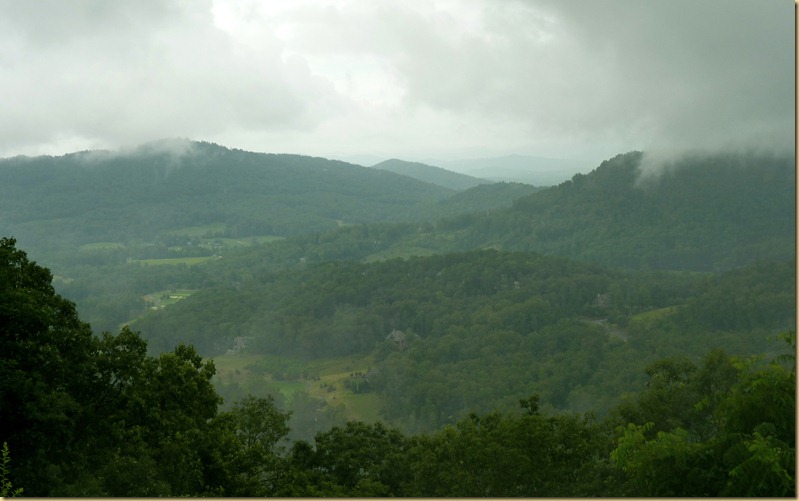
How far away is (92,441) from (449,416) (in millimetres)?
39034

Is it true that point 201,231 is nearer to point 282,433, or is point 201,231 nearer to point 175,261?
point 175,261

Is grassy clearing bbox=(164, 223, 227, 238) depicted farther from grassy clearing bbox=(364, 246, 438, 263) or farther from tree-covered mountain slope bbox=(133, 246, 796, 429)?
tree-covered mountain slope bbox=(133, 246, 796, 429)

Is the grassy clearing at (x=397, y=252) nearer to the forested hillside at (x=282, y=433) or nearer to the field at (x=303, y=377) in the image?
the field at (x=303, y=377)

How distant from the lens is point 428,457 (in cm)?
1362

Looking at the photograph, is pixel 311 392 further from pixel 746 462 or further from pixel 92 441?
pixel 746 462

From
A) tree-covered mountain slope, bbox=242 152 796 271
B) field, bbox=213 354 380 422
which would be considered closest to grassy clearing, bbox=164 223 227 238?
tree-covered mountain slope, bbox=242 152 796 271

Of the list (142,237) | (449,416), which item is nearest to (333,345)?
(449,416)

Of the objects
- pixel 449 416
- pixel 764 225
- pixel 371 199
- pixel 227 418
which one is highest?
pixel 371 199

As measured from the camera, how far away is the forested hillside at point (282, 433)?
8320mm

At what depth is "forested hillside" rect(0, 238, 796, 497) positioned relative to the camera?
8.32 metres

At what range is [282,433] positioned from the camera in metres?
16.2

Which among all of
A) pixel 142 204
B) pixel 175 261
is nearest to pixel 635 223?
pixel 175 261

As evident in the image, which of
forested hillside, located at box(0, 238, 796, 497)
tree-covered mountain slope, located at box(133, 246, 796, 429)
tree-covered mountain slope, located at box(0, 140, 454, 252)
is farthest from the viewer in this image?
tree-covered mountain slope, located at box(0, 140, 454, 252)

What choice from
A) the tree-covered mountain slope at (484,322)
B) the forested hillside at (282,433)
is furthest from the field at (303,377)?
the forested hillside at (282,433)
